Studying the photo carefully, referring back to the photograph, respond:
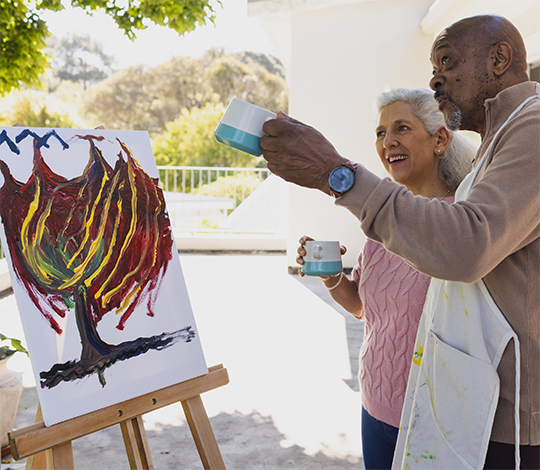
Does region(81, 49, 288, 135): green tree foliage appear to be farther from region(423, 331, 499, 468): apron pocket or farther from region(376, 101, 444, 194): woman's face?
region(423, 331, 499, 468): apron pocket

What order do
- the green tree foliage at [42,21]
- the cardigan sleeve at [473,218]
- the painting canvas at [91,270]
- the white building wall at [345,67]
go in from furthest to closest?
1. the white building wall at [345,67]
2. the green tree foliage at [42,21]
3. the painting canvas at [91,270]
4. the cardigan sleeve at [473,218]

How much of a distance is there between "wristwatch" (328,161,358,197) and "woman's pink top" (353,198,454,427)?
2.07ft

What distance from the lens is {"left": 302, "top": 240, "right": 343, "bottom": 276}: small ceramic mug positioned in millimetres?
1584

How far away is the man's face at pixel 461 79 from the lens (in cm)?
104

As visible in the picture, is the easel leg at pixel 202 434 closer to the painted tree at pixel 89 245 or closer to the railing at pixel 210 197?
the painted tree at pixel 89 245

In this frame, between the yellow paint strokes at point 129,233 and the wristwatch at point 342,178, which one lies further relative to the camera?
the yellow paint strokes at point 129,233

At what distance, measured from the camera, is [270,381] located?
3.49 metres

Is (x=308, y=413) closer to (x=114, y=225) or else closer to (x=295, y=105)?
(x=114, y=225)

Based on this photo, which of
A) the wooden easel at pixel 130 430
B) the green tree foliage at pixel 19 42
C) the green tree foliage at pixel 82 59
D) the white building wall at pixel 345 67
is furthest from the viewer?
the green tree foliage at pixel 82 59

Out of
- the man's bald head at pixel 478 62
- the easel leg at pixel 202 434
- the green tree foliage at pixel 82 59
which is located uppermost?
the green tree foliage at pixel 82 59

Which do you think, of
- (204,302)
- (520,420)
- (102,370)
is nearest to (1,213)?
(102,370)

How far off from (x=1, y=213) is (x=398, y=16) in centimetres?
622

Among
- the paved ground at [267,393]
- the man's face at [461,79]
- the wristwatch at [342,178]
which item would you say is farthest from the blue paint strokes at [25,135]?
the paved ground at [267,393]

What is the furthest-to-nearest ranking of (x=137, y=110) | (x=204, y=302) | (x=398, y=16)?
(x=137, y=110)
(x=398, y=16)
(x=204, y=302)
